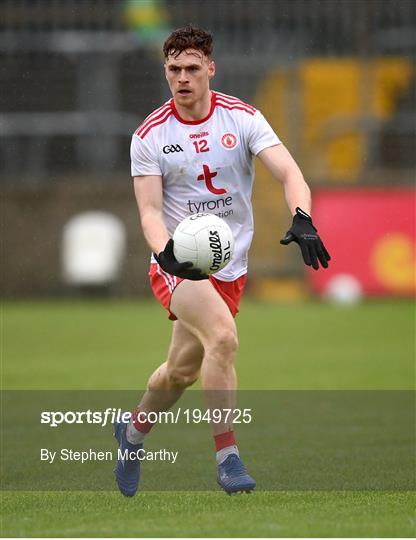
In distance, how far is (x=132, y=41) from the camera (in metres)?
21.1

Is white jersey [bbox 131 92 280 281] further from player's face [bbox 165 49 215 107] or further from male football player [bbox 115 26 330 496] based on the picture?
player's face [bbox 165 49 215 107]

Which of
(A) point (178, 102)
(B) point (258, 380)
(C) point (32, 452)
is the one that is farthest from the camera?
(B) point (258, 380)

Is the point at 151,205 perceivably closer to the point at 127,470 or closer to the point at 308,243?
the point at 308,243

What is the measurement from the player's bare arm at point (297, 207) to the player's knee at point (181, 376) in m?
0.94

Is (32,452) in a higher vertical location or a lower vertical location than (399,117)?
higher

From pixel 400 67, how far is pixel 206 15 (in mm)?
3463

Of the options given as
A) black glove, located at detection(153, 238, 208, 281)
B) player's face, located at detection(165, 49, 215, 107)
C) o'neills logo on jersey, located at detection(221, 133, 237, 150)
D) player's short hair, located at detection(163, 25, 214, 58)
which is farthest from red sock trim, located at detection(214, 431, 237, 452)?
player's short hair, located at detection(163, 25, 214, 58)

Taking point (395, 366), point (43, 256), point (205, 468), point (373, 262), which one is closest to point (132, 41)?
point (43, 256)

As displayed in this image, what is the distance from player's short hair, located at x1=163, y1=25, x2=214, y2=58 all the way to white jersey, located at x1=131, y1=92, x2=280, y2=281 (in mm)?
338

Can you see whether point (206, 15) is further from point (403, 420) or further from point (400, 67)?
Result: point (403, 420)

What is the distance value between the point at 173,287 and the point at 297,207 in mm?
805

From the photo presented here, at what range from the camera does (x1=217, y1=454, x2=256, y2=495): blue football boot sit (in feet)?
22.1

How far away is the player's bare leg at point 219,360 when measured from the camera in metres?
6.79

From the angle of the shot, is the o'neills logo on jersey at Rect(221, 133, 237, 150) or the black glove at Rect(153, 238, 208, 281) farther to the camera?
the o'neills logo on jersey at Rect(221, 133, 237, 150)
